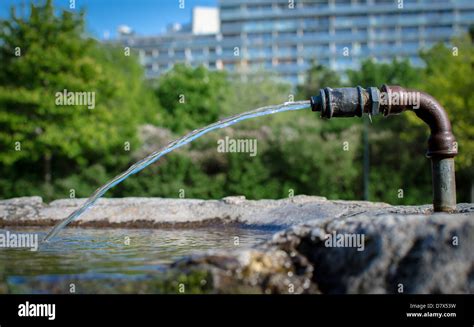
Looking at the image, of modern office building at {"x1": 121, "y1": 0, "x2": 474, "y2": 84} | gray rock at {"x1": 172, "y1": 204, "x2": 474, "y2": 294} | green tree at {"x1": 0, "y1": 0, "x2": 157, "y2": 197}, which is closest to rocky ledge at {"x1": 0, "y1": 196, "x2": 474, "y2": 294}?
gray rock at {"x1": 172, "y1": 204, "x2": 474, "y2": 294}

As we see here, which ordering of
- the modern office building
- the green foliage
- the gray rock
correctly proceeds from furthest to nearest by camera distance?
the modern office building
the green foliage
the gray rock

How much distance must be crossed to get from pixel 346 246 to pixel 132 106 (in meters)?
22.7

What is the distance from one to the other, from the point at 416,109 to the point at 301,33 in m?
77.8

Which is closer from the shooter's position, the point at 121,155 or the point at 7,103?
the point at 7,103

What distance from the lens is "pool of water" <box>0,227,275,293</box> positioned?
11.0 feet

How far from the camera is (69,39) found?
66.4ft

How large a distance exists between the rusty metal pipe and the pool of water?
134 cm

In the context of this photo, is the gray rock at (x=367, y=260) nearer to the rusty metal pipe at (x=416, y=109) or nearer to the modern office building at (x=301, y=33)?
the rusty metal pipe at (x=416, y=109)

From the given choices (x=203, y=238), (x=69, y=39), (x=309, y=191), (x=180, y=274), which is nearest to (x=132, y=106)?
(x=69, y=39)

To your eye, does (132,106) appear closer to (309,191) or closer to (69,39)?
(69,39)

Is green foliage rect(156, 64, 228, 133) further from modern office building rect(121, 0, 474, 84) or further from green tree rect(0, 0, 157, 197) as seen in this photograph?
modern office building rect(121, 0, 474, 84)

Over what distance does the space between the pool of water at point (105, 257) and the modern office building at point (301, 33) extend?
70158 mm

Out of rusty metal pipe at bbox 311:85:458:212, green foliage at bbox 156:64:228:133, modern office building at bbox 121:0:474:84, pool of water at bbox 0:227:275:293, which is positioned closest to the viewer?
pool of water at bbox 0:227:275:293

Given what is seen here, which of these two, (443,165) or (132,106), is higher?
(132,106)
